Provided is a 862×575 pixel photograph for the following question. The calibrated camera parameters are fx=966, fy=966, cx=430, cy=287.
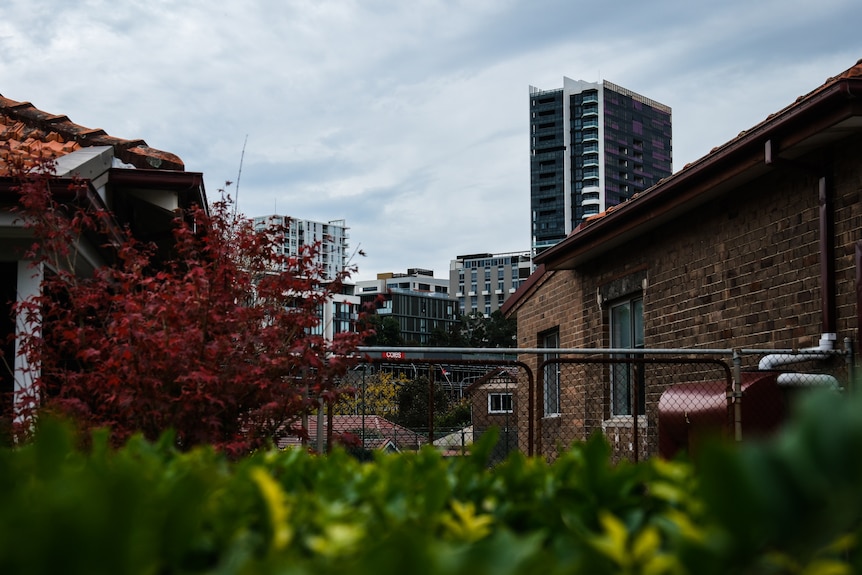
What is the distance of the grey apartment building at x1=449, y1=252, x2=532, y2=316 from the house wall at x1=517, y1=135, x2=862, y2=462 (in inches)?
5532

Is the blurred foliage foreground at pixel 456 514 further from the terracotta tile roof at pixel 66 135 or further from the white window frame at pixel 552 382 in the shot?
the white window frame at pixel 552 382

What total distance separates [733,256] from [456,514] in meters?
8.33

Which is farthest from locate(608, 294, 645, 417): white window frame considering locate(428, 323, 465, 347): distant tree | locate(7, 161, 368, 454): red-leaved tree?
locate(428, 323, 465, 347): distant tree

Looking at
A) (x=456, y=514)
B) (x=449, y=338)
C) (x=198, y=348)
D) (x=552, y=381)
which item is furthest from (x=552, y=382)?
(x=449, y=338)

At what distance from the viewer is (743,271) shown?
9547 mm

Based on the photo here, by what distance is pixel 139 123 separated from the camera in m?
20.0

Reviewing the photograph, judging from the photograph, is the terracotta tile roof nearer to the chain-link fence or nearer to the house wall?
the chain-link fence

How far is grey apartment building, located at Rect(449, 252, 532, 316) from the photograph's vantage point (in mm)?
156500

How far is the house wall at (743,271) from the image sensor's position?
8062 mm

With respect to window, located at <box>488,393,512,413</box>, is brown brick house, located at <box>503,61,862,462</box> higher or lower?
higher

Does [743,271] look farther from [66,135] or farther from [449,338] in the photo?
[449,338]

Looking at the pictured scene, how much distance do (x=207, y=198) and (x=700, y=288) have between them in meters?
6.29

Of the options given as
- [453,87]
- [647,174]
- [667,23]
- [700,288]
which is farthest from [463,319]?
[700,288]

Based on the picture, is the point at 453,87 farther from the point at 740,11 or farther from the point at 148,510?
the point at 148,510
